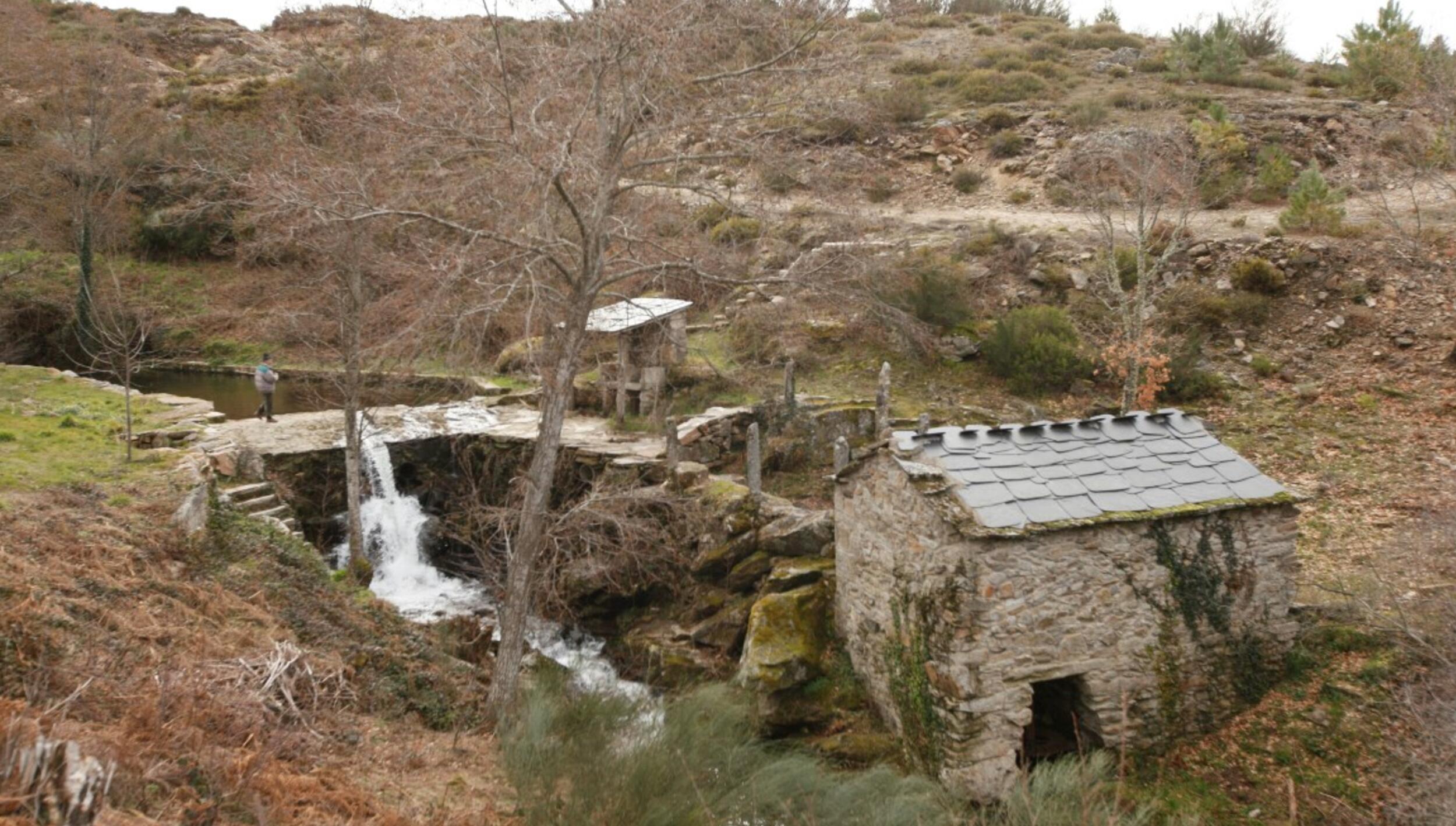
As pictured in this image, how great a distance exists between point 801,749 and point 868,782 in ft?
5.42

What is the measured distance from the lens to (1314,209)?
16.7 meters

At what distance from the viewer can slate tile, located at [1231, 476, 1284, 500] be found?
296 inches

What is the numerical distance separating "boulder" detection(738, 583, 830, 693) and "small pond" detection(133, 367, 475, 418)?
23.7 ft

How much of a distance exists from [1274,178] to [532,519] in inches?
788

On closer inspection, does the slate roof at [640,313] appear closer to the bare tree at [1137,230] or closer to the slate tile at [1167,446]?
the slate tile at [1167,446]

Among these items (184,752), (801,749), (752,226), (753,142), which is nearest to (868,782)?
(801,749)

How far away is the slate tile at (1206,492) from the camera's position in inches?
292

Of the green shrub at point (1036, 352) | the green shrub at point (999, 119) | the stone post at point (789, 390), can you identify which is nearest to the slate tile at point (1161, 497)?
the stone post at point (789, 390)

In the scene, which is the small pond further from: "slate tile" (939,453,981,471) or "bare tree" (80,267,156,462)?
"slate tile" (939,453,981,471)

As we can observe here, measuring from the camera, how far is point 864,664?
8.35m

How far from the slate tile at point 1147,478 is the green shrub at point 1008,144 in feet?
62.0

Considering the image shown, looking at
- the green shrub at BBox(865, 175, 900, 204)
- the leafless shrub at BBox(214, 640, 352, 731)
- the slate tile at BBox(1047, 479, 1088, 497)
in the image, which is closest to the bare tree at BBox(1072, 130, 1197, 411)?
the green shrub at BBox(865, 175, 900, 204)

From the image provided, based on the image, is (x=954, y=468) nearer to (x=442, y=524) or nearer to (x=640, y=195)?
(x=640, y=195)

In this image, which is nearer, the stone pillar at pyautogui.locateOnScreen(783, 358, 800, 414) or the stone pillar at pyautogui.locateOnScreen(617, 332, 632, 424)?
the stone pillar at pyautogui.locateOnScreen(783, 358, 800, 414)
